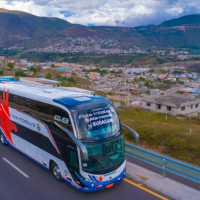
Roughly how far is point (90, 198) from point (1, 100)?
23.1 ft

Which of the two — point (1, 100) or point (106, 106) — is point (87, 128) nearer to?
point (106, 106)

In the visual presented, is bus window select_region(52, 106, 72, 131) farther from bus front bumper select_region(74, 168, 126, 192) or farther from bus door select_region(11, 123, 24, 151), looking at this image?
bus door select_region(11, 123, 24, 151)

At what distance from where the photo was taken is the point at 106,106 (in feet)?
23.8

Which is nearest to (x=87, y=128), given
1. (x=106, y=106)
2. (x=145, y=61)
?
(x=106, y=106)

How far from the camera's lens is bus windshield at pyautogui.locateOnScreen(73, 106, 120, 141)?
655 cm

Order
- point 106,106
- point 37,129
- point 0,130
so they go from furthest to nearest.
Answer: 1. point 0,130
2. point 37,129
3. point 106,106

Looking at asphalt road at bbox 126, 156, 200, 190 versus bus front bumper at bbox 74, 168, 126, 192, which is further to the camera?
asphalt road at bbox 126, 156, 200, 190

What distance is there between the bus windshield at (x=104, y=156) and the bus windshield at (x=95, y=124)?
0.83 feet

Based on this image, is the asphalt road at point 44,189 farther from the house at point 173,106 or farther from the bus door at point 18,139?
the house at point 173,106

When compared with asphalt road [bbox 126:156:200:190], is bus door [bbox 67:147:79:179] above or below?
above

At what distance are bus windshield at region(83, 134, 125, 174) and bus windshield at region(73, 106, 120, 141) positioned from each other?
9.9 inches

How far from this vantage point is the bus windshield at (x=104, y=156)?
6540 mm

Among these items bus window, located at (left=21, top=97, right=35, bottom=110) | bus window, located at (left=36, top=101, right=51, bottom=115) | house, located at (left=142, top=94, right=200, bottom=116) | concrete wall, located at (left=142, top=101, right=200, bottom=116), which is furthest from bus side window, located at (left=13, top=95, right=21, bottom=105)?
concrete wall, located at (left=142, top=101, right=200, bottom=116)

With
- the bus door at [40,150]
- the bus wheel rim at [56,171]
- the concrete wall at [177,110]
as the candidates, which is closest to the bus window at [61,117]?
the bus door at [40,150]
